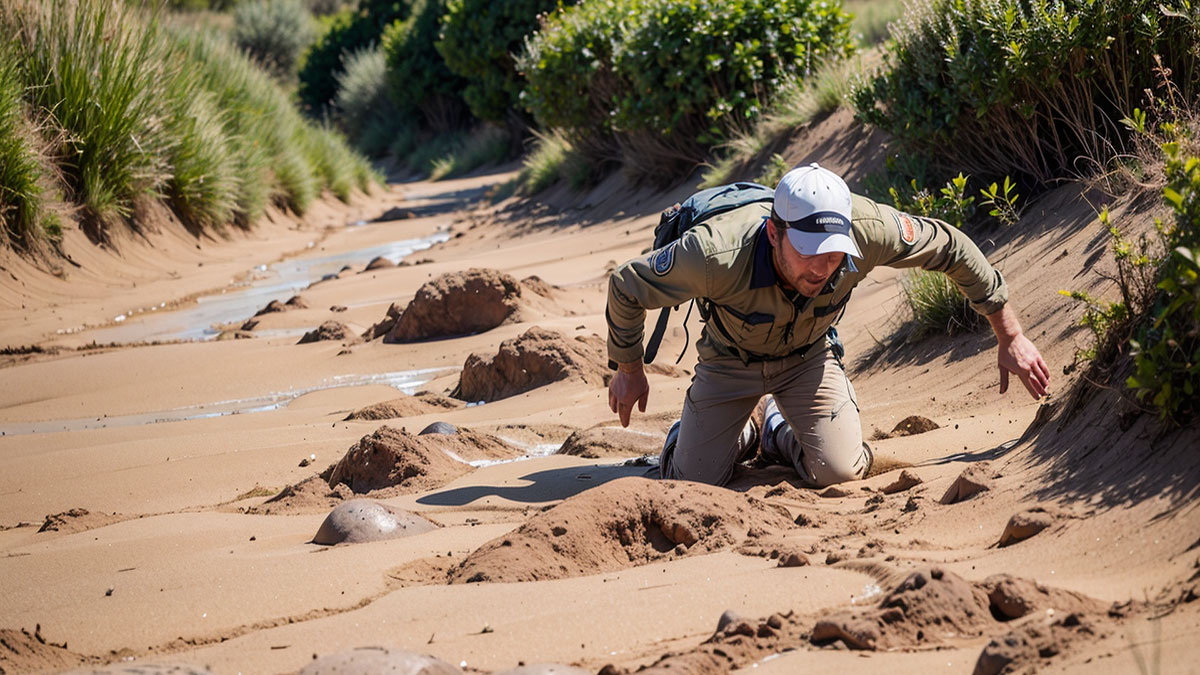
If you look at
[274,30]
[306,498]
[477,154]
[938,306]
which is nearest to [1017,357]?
[938,306]

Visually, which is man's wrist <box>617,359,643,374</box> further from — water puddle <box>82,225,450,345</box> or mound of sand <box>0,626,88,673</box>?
water puddle <box>82,225,450,345</box>

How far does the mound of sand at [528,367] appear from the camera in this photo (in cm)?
663

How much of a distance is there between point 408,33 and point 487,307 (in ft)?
75.5

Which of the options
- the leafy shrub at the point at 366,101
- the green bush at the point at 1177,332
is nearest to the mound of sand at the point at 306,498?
the green bush at the point at 1177,332

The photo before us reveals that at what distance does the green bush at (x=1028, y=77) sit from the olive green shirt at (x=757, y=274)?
70.2 inches

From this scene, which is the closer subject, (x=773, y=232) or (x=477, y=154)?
(x=773, y=232)

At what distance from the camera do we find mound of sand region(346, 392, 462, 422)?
6230 millimetres

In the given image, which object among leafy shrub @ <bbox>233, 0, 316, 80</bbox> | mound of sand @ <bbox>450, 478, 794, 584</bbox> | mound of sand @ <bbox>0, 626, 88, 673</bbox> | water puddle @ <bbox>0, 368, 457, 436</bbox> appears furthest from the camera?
leafy shrub @ <bbox>233, 0, 316, 80</bbox>

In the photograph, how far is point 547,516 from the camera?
12.3 feet

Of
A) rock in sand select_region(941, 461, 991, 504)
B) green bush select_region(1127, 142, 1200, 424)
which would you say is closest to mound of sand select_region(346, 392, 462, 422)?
rock in sand select_region(941, 461, 991, 504)

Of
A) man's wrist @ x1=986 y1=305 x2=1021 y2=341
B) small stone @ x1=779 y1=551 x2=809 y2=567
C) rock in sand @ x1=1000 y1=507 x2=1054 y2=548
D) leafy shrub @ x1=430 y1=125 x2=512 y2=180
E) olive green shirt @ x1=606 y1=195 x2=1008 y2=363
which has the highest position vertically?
olive green shirt @ x1=606 y1=195 x2=1008 y2=363

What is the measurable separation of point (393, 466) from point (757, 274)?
5.83 ft

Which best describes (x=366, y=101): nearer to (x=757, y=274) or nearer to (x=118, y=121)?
(x=118, y=121)

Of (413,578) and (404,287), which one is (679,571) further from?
(404,287)
